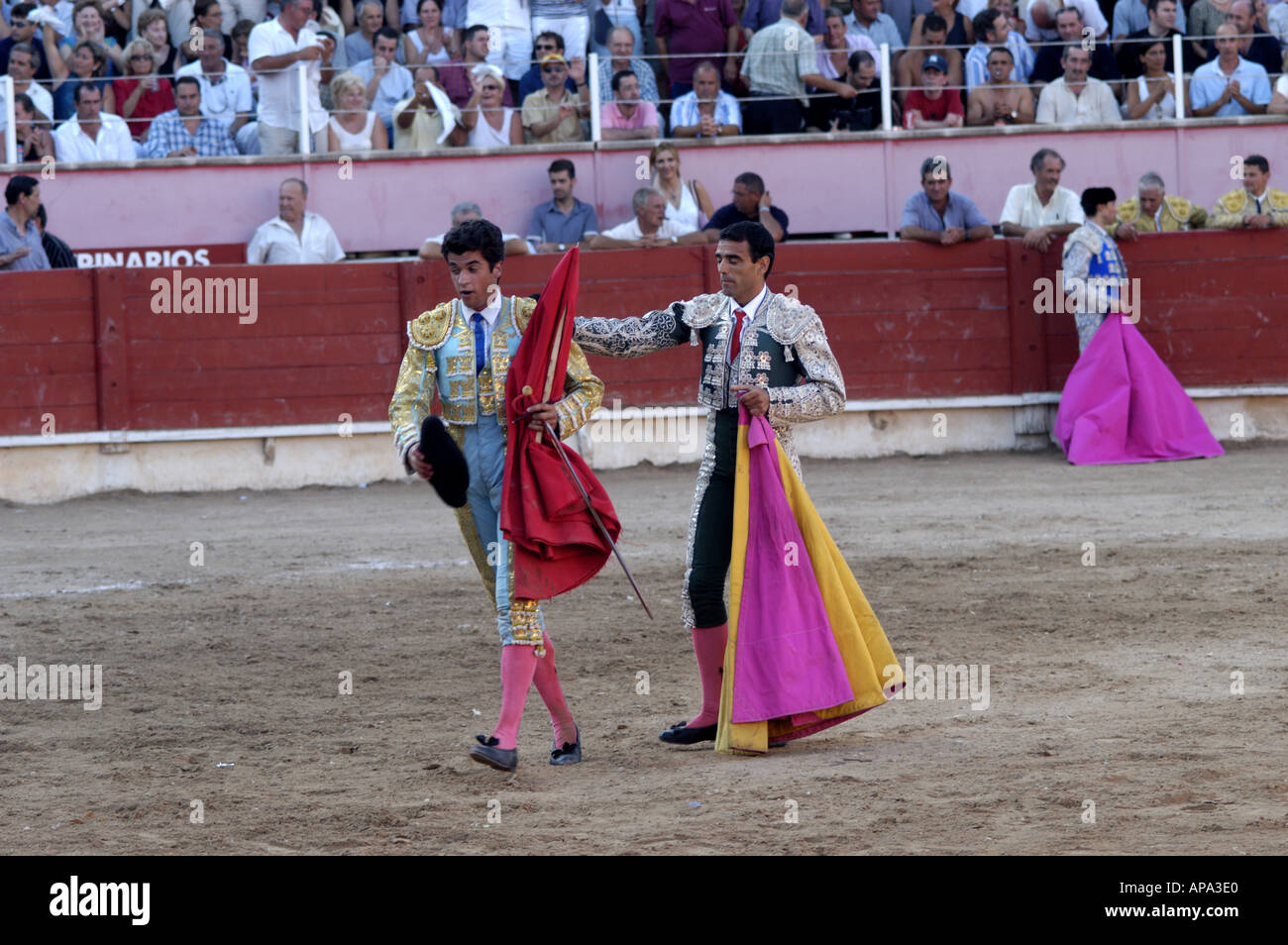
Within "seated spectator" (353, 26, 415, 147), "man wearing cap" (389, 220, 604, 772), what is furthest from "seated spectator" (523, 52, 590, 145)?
"man wearing cap" (389, 220, 604, 772)

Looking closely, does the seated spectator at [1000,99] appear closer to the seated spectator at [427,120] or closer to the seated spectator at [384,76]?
the seated spectator at [427,120]

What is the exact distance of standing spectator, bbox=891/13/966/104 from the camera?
36.3ft

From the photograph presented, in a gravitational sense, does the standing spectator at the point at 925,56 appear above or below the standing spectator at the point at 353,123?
above

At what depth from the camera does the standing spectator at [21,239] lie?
9.59 m

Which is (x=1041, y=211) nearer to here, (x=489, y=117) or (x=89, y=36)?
(x=489, y=117)

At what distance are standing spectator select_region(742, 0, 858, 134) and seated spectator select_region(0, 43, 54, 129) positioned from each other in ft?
15.0

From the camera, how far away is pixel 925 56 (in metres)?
11.3

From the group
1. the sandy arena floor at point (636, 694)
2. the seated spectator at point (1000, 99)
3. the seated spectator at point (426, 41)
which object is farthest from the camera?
the seated spectator at point (1000, 99)

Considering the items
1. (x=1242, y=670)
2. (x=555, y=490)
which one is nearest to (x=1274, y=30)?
(x=1242, y=670)

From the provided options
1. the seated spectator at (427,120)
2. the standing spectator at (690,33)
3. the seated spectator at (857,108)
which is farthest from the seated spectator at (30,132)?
the seated spectator at (857,108)

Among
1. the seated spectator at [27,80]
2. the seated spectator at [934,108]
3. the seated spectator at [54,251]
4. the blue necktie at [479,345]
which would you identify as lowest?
the blue necktie at [479,345]

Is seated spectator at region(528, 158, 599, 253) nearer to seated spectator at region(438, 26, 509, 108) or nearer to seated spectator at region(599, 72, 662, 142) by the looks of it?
seated spectator at region(599, 72, 662, 142)

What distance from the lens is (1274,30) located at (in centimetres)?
1188

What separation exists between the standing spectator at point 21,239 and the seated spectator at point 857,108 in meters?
Result: 5.19
